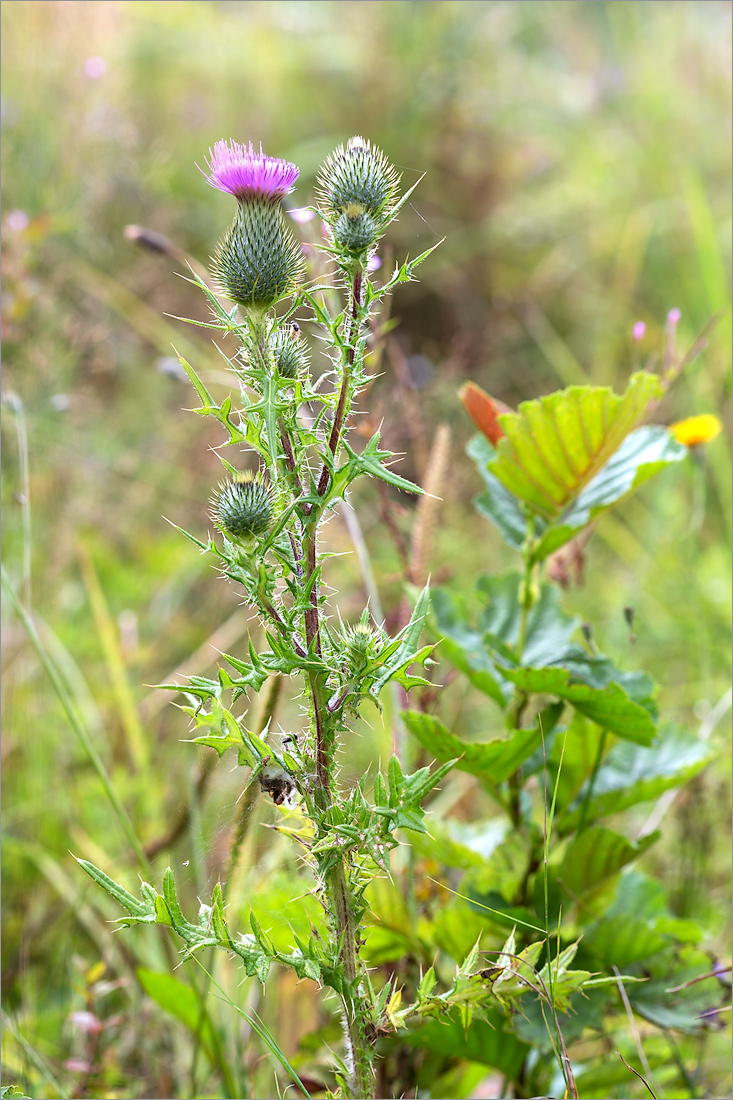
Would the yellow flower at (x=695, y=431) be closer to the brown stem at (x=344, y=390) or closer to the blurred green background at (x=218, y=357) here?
the blurred green background at (x=218, y=357)

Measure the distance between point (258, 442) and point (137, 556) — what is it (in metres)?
2.81

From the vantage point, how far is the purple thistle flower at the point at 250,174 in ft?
2.88

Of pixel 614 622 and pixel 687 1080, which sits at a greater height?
pixel 614 622

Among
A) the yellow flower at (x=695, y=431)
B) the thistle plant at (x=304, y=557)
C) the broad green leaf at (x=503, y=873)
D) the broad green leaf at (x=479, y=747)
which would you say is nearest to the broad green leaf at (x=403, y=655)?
the thistle plant at (x=304, y=557)

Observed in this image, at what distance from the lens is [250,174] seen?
88 cm

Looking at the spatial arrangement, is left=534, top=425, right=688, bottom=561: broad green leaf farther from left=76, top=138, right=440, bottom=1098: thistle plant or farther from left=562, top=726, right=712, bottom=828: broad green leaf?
left=76, top=138, right=440, bottom=1098: thistle plant

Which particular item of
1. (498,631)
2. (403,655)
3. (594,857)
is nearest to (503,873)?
(594,857)

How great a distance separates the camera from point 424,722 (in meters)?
1.20

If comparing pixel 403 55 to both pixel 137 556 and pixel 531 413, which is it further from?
pixel 531 413

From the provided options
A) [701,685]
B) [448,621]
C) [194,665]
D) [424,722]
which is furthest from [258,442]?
[701,685]

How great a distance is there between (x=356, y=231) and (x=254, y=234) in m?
0.10

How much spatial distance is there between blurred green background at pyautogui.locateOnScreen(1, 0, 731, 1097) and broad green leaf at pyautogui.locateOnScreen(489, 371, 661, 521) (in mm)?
354

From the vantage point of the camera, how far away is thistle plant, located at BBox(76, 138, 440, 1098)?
0.84 m

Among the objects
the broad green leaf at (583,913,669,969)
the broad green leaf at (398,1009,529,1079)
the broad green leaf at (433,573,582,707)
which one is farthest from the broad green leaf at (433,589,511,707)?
the broad green leaf at (398,1009,529,1079)
